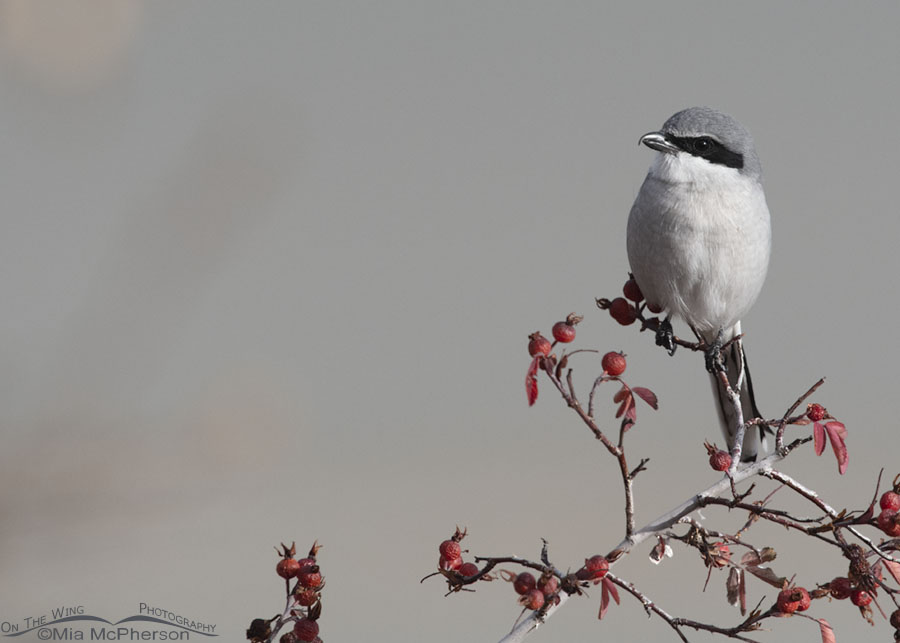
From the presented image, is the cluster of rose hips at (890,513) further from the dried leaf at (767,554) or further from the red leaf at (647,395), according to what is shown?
the red leaf at (647,395)

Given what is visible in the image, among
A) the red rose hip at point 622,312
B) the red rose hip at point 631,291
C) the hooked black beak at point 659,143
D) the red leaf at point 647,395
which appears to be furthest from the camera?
the hooked black beak at point 659,143

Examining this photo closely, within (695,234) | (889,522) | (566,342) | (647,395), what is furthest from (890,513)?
(695,234)

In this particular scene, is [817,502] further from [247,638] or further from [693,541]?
[247,638]

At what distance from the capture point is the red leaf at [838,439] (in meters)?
1.33

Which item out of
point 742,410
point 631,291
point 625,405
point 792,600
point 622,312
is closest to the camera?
point 792,600

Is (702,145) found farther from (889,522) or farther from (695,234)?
(889,522)

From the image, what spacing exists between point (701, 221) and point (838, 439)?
3.40 ft

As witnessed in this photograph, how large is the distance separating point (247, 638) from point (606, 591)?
1.63 feet

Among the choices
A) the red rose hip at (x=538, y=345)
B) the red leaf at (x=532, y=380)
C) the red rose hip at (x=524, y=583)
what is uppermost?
the red rose hip at (x=538, y=345)

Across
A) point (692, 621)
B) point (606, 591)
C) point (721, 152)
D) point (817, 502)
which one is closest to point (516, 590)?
point (606, 591)

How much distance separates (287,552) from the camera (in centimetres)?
126

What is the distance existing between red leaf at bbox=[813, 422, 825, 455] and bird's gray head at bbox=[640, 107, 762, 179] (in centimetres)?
110

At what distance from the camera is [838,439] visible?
4.42 ft

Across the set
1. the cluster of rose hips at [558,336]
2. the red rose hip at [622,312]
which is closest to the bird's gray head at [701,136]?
the red rose hip at [622,312]
